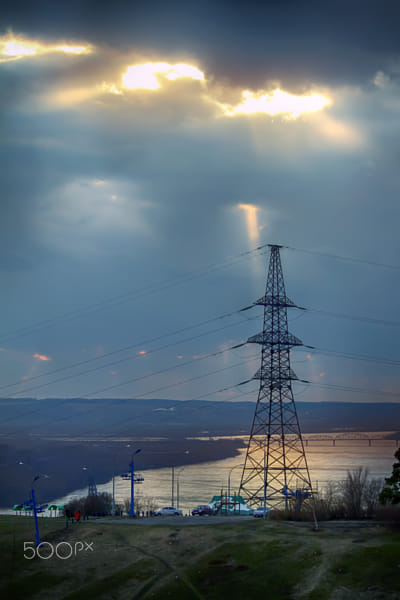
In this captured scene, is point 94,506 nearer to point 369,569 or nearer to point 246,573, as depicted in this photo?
point 246,573

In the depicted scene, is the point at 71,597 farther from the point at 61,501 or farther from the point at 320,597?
the point at 61,501

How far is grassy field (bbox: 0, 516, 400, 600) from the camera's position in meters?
43.0

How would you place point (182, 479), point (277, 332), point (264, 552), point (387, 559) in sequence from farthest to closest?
point (182, 479)
point (277, 332)
point (264, 552)
point (387, 559)

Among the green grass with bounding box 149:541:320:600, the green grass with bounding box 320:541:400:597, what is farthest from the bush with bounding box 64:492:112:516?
the green grass with bounding box 320:541:400:597

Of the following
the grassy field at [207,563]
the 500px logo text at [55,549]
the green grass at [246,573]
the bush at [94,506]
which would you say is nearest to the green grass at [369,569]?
the grassy field at [207,563]

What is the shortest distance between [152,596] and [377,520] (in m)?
27.3

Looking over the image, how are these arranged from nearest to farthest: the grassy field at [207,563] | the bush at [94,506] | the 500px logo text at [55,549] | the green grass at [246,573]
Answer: the grassy field at [207,563] → the green grass at [246,573] → the 500px logo text at [55,549] → the bush at [94,506]

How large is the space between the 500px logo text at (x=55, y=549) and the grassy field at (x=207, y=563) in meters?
0.17

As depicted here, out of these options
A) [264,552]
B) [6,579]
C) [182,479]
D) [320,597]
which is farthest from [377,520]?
[182,479]

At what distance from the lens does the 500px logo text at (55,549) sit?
179ft

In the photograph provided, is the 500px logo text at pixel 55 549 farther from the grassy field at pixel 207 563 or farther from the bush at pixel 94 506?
the bush at pixel 94 506

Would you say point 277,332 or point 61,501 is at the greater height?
point 277,332

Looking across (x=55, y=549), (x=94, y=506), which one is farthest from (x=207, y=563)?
(x=94, y=506)

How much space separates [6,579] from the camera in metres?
49.9
